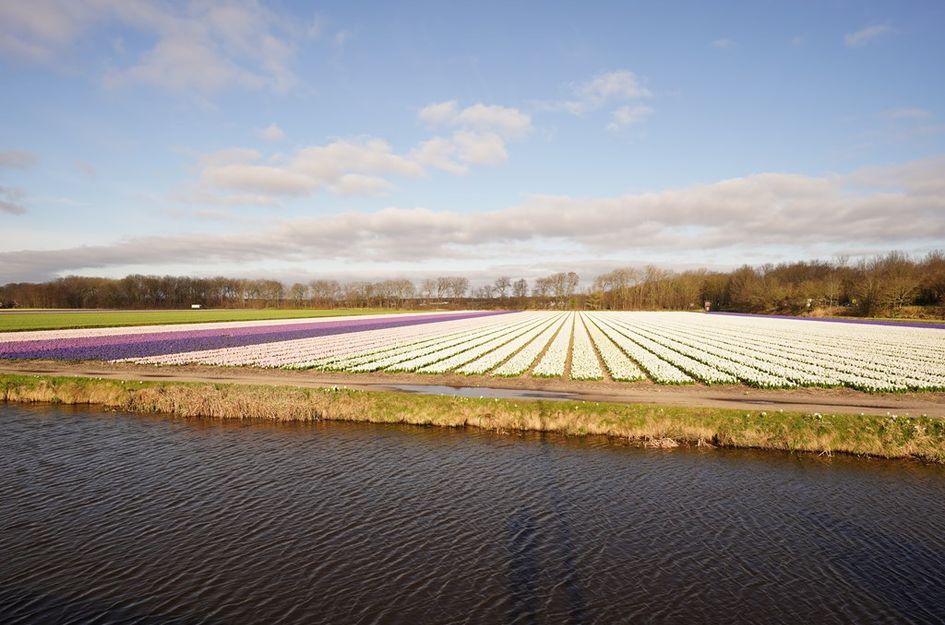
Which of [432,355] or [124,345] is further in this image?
[124,345]

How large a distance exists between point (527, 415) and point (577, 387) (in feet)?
25.9

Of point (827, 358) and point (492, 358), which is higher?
point (492, 358)

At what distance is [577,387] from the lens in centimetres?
3003

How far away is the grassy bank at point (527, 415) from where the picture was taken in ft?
65.5

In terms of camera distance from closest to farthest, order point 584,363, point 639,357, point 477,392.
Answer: point 477,392, point 584,363, point 639,357

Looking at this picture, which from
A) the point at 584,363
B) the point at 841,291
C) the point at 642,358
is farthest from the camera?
the point at 841,291

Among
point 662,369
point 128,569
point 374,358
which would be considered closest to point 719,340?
point 662,369

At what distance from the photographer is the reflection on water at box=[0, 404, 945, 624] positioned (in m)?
9.88

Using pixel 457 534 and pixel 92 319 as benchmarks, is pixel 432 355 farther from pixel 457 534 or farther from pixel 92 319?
pixel 92 319

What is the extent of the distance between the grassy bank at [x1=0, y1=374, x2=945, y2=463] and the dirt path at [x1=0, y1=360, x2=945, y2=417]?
2.94 meters

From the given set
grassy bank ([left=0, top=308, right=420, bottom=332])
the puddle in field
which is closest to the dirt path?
the puddle in field

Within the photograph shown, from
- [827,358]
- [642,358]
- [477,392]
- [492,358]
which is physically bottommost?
[477,392]

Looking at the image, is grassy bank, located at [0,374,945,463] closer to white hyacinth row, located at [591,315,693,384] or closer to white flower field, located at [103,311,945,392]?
white hyacinth row, located at [591,315,693,384]

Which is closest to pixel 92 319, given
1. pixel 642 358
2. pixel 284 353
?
pixel 284 353
